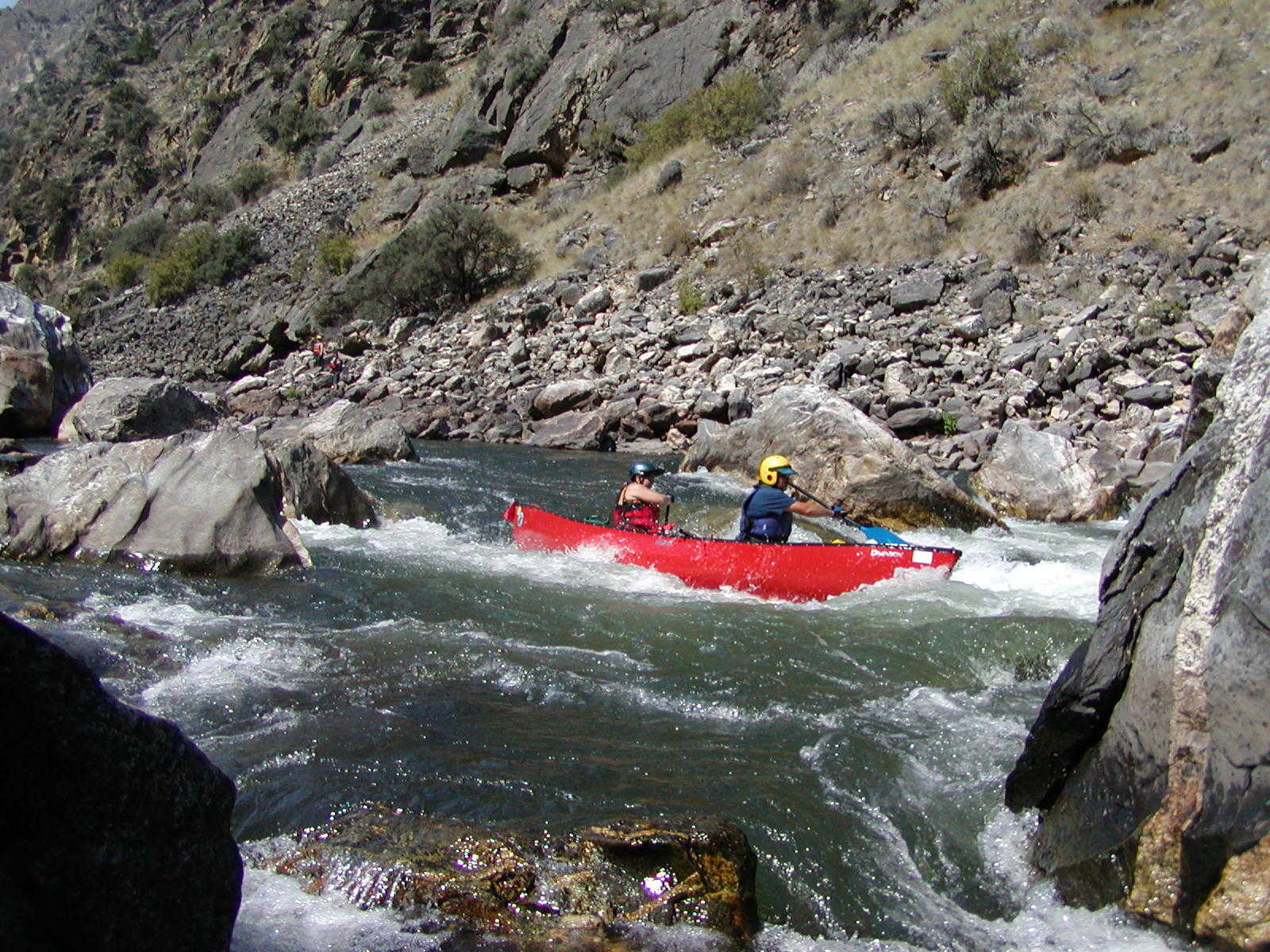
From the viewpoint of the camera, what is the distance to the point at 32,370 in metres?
14.9

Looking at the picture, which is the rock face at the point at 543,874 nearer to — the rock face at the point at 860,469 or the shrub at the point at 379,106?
the rock face at the point at 860,469

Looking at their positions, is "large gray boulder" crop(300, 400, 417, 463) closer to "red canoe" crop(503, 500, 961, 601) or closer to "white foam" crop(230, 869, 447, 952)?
"red canoe" crop(503, 500, 961, 601)

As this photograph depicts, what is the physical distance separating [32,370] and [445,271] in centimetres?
1339

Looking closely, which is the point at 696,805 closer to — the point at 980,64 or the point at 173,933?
the point at 173,933

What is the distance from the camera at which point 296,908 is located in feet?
9.53

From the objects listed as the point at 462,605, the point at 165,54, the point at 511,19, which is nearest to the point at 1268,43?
the point at 462,605

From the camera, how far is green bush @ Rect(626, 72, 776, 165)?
27891 millimetres

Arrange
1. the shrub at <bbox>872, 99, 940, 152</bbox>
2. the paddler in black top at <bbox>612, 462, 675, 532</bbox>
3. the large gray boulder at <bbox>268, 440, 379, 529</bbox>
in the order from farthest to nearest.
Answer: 1. the shrub at <bbox>872, 99, 940, 152</bbox>
2. the large gray boulder at <bbox>268, 440, 379, 529</bbox>
3. the paddler in black top at <bbox>612, 462, 675, 532</bbox>

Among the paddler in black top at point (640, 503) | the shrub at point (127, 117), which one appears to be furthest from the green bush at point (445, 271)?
the shrub at point (127, 117)

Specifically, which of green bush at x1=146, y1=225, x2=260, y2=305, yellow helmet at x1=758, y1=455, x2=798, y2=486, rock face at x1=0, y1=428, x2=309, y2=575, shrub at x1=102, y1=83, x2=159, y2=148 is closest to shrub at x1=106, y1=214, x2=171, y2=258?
green bush at x1=146, y1=225, x2=260, y2=305

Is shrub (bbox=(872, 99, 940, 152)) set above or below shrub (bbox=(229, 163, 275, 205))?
above

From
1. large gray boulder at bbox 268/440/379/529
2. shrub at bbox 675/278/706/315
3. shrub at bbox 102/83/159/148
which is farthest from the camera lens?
shrub at bbox 102/83/159/148

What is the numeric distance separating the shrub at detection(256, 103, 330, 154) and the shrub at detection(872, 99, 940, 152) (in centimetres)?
2825

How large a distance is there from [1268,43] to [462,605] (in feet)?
66.9
